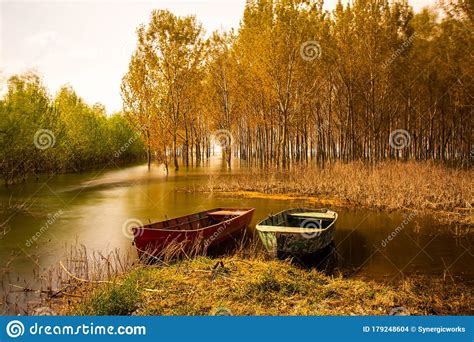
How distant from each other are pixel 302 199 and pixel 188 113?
32.6 meters

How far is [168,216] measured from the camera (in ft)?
69.7

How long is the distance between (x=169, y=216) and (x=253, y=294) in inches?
506

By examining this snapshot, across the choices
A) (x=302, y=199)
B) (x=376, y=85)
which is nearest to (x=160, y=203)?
(x=302, y=199)

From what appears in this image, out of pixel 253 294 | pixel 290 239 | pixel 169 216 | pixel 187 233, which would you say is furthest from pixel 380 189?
pixel 253 294

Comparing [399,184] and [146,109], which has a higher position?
[146,109]

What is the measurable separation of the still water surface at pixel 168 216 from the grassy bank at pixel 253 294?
1821 mm

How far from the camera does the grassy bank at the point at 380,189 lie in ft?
67.8

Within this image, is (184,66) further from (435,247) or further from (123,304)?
(123,304)

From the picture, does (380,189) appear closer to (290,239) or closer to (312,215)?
(312,215)

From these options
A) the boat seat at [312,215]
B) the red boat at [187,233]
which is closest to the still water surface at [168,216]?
the boat seat at [312,215]

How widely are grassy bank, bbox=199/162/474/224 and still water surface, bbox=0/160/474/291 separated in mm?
1494

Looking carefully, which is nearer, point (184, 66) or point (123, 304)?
point (123, 304)

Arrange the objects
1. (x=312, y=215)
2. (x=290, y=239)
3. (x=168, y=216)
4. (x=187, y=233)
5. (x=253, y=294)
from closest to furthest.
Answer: (x=253, y=294), (x=290, y=239), (x=187, y=233), (x=312, y=215), (x=168, y=216)

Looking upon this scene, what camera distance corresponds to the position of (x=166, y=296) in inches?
368
